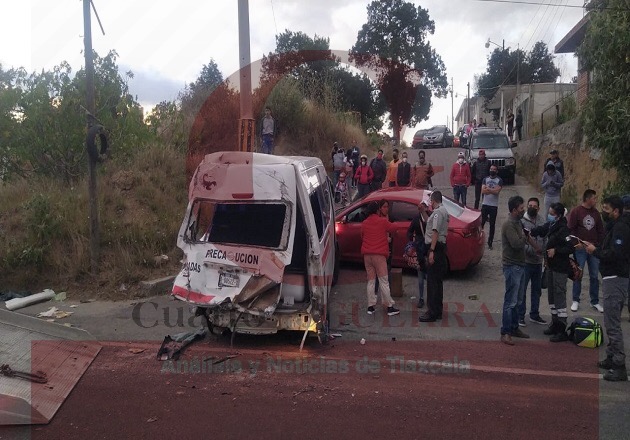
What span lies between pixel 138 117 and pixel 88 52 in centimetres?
459

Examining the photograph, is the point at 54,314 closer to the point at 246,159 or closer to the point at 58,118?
the point at 246,159

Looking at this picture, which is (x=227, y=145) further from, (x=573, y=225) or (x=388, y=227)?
(x=573, y=225)

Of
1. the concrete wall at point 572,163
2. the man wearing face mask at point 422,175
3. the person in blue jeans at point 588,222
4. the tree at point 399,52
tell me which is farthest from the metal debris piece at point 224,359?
the tree at point 399,52

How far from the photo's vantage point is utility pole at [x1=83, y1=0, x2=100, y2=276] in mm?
10070

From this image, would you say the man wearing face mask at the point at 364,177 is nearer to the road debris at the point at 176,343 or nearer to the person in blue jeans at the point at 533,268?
the person in blue jeans at the point at 533,268

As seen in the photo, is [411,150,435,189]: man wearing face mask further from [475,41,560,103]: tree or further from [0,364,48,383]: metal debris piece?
[475,41,560,103]: tree

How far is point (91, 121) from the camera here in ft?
33.8

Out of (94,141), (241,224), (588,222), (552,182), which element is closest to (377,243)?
(241,224)

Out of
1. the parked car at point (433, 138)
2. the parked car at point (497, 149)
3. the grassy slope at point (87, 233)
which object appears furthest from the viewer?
the parked car at point (433, 138)

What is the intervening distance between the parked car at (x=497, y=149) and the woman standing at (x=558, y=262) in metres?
12.7

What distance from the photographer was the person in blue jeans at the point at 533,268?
7.79 meters

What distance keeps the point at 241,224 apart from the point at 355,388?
2.77 metres

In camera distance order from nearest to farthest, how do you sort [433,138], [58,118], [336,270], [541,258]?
[541,258]
[336,270]
[58,118]
[433,138]

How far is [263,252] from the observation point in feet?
22.5
